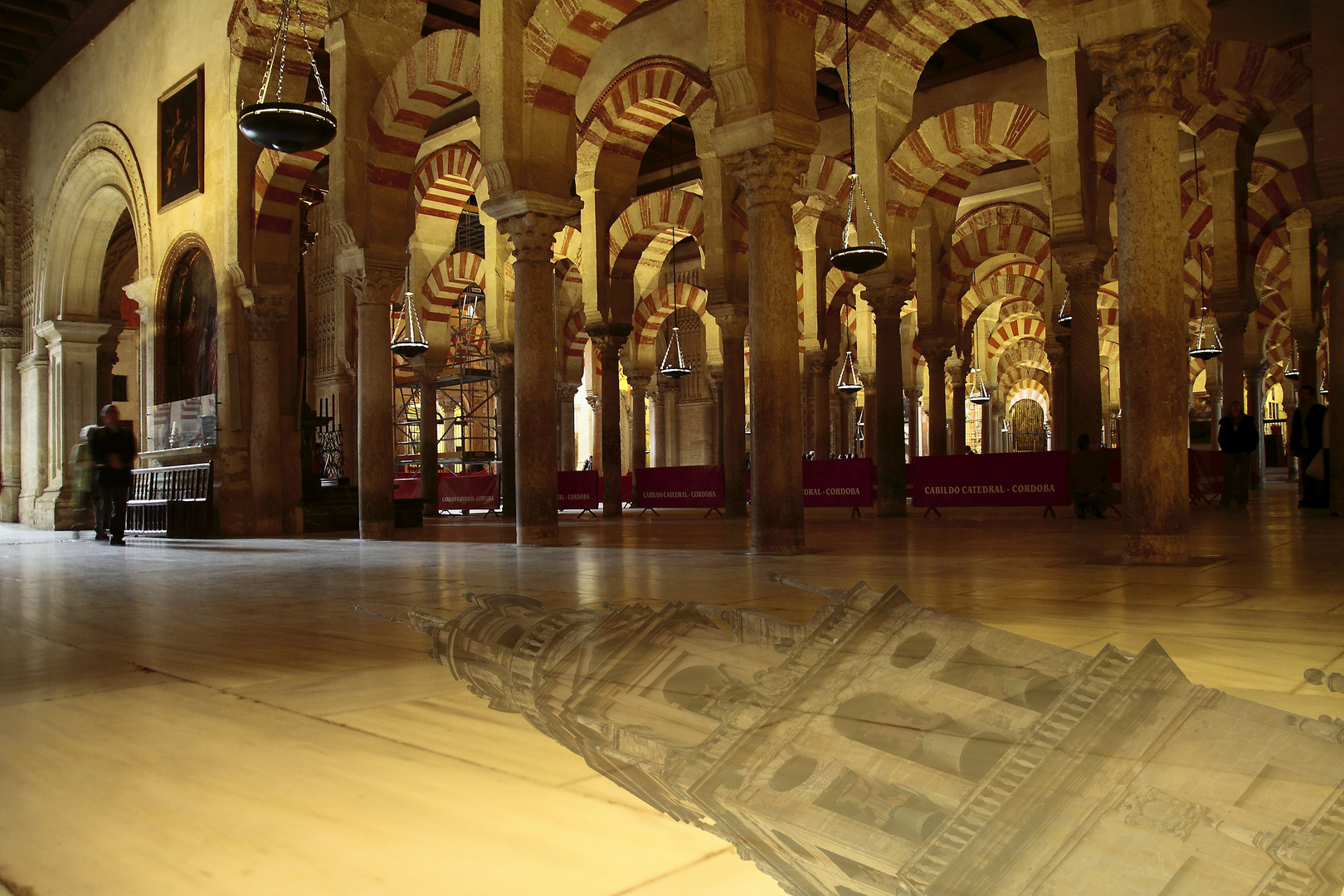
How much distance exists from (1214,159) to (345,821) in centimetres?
1369

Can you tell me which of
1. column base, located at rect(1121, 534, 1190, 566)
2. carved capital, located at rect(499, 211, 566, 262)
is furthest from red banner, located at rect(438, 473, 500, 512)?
column base, located at rect(1121, 534, 1190, 566)

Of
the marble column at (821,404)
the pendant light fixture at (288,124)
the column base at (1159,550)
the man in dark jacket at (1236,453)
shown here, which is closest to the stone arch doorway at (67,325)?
the pendant light fixture at (288,124)

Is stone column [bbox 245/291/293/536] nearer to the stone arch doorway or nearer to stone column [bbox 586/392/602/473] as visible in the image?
the stone arch doorway

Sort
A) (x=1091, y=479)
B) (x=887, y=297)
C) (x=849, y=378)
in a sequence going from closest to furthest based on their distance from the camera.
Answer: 1. (x=1091, y=479)
2. (x=887, y=297)
3. (x=849, y=378)

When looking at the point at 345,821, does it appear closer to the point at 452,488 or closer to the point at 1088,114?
the point at 1088,114

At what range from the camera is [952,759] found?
1.44 metres

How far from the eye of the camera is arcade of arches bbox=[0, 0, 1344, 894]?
6074 mm

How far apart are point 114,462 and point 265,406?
1.72 m

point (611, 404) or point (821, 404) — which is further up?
point (821, 404)

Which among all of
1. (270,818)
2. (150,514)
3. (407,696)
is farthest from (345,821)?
(150,514)

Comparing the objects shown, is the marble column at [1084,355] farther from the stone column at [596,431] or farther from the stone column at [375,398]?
the stone column at [596,431]

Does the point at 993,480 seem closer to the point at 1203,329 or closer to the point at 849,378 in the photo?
the point at 1203,329

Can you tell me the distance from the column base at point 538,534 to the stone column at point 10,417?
1233 centimetres

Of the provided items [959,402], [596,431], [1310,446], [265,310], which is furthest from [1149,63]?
[596,431]
